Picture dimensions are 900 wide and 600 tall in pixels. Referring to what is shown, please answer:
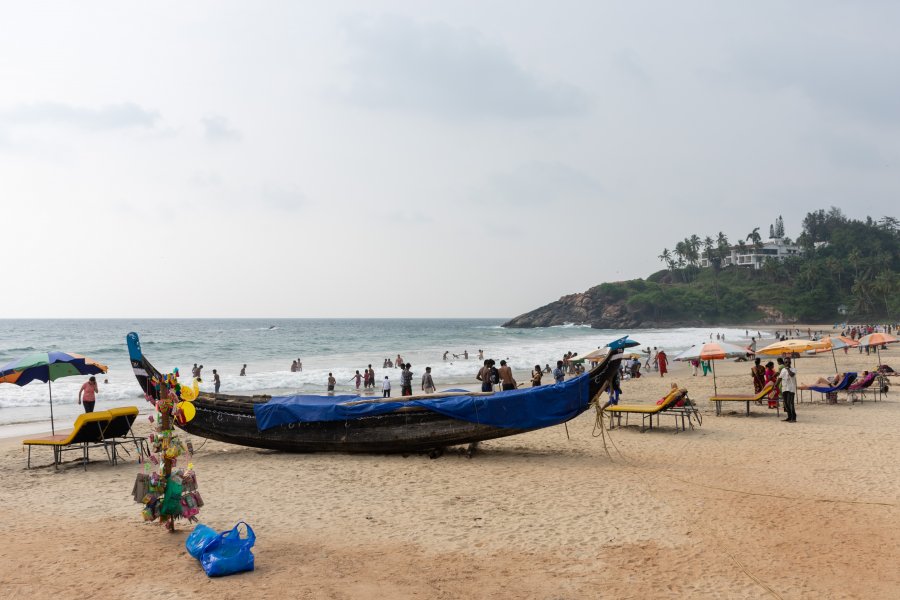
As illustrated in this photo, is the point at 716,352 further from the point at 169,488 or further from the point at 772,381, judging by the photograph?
the point at 169,488

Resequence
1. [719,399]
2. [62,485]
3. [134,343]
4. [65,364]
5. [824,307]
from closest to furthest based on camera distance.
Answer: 1. [134,343]
2. [62,485]
3. [65,364]
4. [719,399]
5. [824,307]

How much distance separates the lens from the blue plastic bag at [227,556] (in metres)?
5.82

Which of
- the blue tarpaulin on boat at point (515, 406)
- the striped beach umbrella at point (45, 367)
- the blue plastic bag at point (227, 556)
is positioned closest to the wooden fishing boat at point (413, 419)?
the blue tarpaulin on boat at point (515, 406)

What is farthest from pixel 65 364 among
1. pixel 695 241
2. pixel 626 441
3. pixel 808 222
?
pixel 808 222

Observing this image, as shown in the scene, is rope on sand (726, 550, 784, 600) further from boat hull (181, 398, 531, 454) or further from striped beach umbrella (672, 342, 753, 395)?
striped beach umbrella (672, 342, 753, 395)

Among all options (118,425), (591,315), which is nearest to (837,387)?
(118,425)

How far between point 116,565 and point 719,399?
13.6 m

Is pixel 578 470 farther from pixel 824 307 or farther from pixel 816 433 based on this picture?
pixel 824 307

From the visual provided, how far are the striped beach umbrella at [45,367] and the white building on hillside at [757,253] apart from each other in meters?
122

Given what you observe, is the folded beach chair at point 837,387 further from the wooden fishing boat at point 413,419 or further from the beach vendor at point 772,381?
the wooden fishing boat at point 413,419

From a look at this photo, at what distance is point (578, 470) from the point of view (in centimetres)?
995

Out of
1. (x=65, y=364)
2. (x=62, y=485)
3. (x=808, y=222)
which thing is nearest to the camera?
(x=62, y=485)

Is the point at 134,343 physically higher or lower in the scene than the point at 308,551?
higher

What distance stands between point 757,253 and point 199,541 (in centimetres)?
12799
